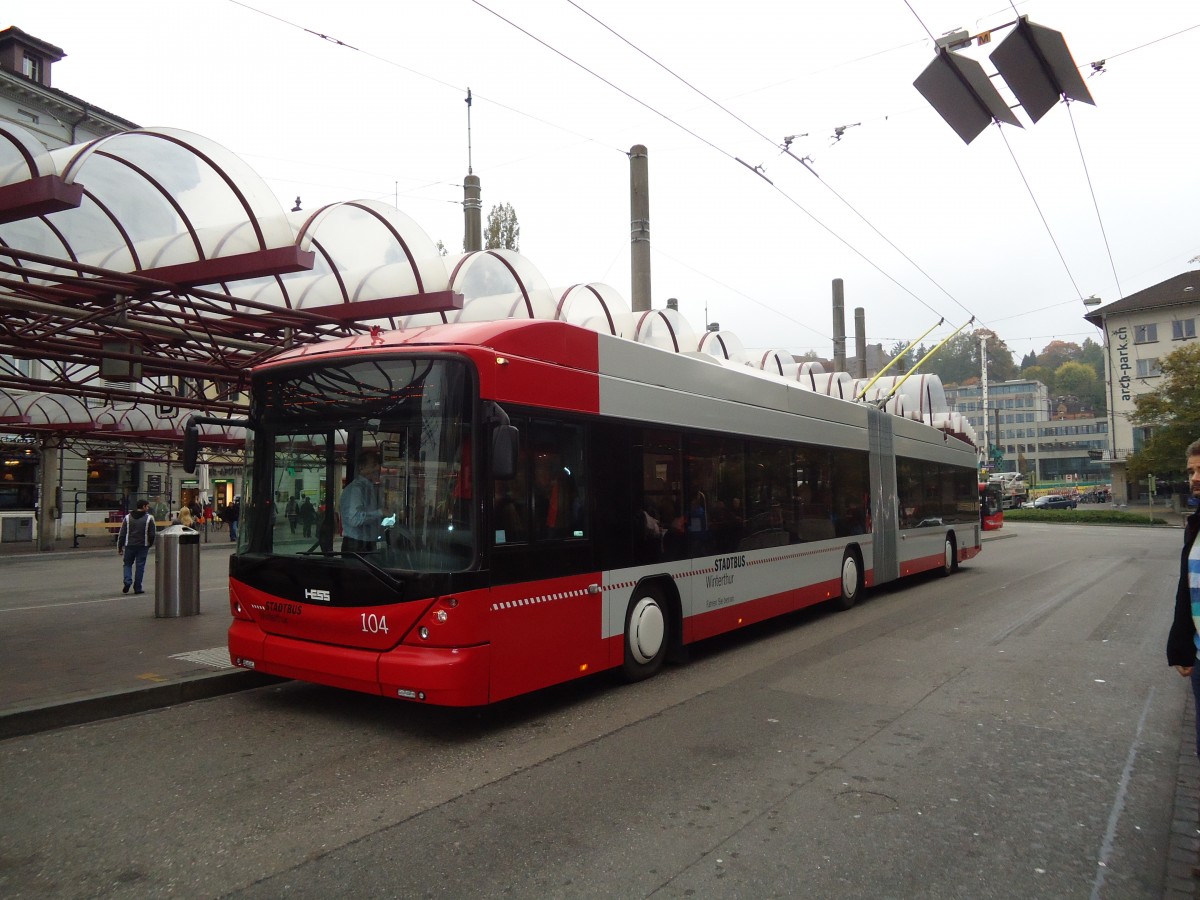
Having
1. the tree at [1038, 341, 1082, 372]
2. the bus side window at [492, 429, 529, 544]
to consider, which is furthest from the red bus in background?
the tree at [1038, 341, 1082, 372]

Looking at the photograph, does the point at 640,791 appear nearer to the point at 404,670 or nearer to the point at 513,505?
the point at 404,670

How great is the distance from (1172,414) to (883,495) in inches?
1559

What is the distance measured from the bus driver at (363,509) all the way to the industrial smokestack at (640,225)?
12120mm

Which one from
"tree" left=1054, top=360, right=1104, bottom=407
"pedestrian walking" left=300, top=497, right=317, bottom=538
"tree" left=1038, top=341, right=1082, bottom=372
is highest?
"tree" left=1038, top=341, right=1082, bottom=372

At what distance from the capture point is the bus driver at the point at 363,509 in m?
5.98

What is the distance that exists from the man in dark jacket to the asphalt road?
0.92 meters

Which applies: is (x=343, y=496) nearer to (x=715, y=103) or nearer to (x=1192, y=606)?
(x=1192, y=606)

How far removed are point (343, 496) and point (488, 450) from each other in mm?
1222

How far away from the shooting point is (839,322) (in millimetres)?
35312

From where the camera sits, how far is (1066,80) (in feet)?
26.3

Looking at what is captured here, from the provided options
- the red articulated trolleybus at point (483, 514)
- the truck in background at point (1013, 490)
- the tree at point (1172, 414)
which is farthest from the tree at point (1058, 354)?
the red articulated trolleybus at point (483, 514)

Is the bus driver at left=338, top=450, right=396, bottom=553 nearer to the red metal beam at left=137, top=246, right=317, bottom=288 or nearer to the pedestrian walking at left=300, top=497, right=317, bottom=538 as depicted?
the pedestrian walking at left=300, top=497, right=317, bottom=538

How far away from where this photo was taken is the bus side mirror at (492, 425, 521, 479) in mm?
5645

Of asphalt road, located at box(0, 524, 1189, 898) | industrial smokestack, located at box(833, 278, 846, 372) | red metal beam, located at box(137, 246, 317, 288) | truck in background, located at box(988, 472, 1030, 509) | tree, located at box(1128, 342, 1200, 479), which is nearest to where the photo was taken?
asphalt road, located at box(0, 524, 1189, 898)
